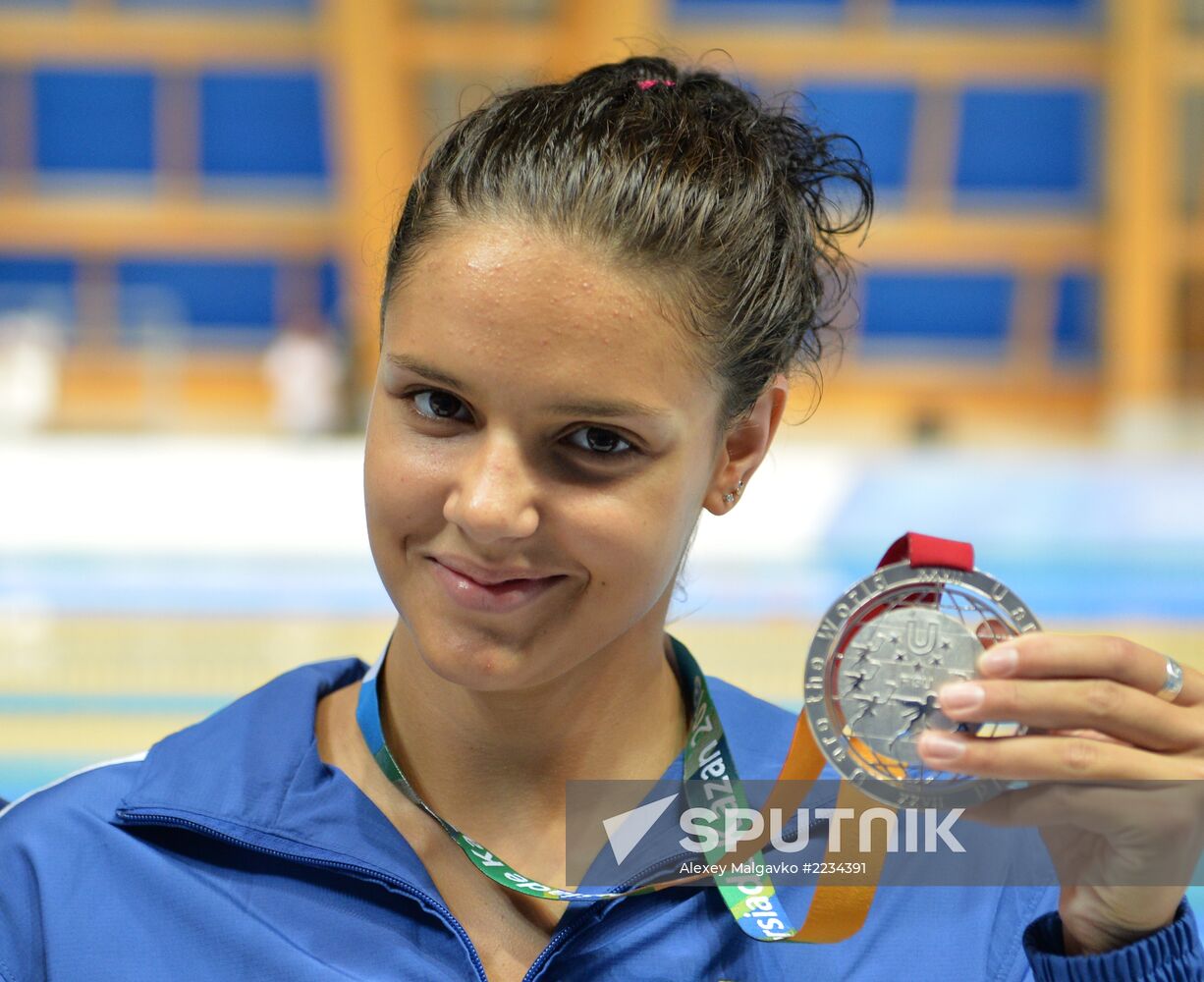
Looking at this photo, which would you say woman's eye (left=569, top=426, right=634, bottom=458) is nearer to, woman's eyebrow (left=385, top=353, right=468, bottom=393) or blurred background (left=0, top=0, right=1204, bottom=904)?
woman's eyebrow (left=385, top=353, right=468, bottom=393)

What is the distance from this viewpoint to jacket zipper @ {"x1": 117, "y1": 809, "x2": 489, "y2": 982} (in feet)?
4.23

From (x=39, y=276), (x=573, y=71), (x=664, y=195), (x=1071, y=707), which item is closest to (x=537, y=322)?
(x=664, y=195)

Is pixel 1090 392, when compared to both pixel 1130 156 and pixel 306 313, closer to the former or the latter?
pixel 1130 156

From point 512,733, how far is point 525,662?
167 millimetres

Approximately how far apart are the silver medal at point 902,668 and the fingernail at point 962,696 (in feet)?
0.21

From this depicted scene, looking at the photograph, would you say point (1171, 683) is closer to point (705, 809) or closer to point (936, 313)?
point (705, 809)

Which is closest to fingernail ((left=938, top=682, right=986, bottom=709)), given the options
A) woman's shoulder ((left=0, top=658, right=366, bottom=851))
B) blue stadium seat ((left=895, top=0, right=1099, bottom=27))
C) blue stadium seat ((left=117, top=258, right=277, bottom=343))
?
woman's shoulder ((left=0, top=658, right=366, bottom=851))

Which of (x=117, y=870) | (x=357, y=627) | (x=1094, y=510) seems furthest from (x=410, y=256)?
(x=1094, y=510)

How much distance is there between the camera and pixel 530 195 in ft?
4.09

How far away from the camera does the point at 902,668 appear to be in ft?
3.59

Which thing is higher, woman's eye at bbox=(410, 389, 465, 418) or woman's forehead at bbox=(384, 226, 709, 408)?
woman's forehead at bbox=(384, 226, 709, 408)

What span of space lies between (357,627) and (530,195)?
4.74m

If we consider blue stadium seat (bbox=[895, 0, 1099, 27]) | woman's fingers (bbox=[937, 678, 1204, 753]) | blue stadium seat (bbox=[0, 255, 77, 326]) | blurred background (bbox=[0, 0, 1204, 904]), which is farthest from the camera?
blue stadium seat (bbox=[0, 255, 77, 326])

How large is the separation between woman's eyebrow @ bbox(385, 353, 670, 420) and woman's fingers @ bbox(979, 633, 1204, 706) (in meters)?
0.36
